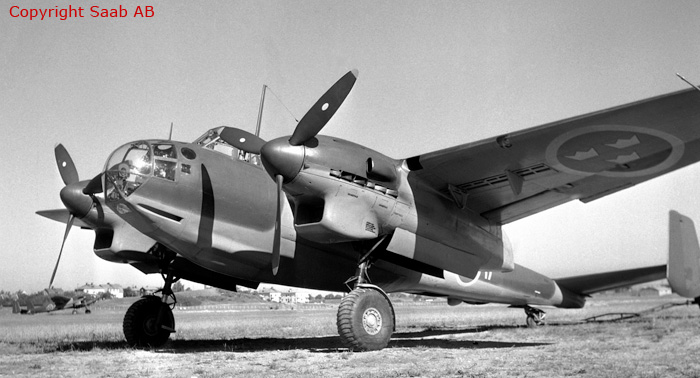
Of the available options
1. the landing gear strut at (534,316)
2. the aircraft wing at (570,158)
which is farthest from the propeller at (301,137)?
the landing gear strut at (534,316)

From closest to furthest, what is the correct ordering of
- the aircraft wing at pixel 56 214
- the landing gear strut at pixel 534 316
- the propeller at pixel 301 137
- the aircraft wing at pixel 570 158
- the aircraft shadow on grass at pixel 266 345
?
the aircraft wing at pixel 570 158
the propeller at pixel 301 137
the aircraft shadow on grass at pixel 266 345
the aircraft wing at pixel 56 214
the landing gear strut at pixel 534 316

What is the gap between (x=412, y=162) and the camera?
8.94 meters

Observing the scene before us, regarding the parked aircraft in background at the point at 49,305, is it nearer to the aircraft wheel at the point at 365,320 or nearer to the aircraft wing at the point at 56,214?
the aircraft wing at the point at 56,214

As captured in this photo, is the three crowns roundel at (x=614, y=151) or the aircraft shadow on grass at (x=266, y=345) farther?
the aircraft shadow on grass at (x=266, y=345)

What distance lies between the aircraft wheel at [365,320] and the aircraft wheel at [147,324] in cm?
423

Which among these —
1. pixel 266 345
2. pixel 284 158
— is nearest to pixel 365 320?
pixel 284 158

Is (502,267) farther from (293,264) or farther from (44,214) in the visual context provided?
(44,214)

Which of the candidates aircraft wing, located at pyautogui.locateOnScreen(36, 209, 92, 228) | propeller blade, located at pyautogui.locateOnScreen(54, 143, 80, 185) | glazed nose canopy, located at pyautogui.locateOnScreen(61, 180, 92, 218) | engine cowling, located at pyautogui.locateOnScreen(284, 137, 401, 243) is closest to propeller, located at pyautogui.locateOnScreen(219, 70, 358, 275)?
engine cowling, located at pyautogui.locateOnScreen(284, 137, 401, 243)

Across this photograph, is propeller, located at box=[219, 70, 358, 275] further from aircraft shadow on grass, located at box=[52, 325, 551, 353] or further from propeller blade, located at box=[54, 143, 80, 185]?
propeller blade, located at box=[54, 143, 80, 185]

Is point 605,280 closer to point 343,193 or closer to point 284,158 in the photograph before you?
point 343,193

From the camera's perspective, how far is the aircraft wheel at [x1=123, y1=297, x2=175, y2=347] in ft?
33.4

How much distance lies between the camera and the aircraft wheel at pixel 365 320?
25.8ft

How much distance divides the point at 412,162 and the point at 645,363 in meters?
4.31

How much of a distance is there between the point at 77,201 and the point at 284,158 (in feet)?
16.2
